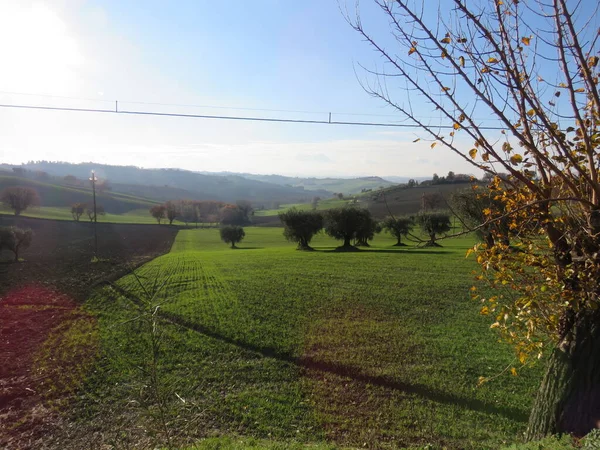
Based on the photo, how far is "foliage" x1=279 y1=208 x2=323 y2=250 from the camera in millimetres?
51844

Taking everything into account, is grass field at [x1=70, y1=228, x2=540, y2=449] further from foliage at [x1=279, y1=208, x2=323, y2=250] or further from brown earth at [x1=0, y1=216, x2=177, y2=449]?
foliage at [x1=279, y1=208, x2=323, y2=250]

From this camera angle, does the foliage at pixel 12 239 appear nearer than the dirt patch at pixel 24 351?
No

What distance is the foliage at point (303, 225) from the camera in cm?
5184

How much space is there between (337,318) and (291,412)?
7.57 metres

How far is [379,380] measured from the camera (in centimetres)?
1001

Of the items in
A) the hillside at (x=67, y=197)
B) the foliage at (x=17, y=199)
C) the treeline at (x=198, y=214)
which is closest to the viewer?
the foliage at (x=17, y=199)

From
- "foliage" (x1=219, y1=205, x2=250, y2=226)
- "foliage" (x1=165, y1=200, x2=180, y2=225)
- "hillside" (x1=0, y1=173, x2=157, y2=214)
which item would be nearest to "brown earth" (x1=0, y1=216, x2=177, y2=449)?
"foliage" (x1=165, y1=200, x2=180, y2=225)

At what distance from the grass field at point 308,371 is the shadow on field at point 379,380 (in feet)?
0.12

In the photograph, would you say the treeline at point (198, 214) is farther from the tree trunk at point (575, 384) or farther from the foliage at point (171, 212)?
the tree trunk at point (575, 384)

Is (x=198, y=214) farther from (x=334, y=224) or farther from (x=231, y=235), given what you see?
(x=334, y=224)

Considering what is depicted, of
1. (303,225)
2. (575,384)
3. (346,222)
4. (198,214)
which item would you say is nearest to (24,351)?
(575,384)

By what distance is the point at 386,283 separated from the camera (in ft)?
75.6

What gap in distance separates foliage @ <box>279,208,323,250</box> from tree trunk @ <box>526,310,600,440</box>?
46525mm

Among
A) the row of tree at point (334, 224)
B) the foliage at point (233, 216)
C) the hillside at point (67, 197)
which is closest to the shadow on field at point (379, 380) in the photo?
the row of tree at point (334, 224)
